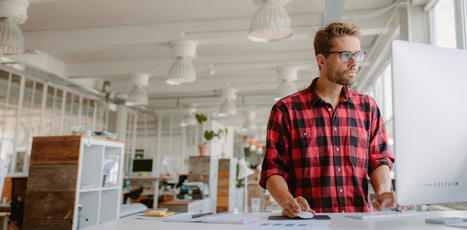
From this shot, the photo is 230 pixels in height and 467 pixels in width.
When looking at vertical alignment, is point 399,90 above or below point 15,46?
below

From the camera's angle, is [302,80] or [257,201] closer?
[257,201]

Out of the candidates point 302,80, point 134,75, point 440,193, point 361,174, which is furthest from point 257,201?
point 440,193

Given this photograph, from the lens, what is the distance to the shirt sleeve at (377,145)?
178cm

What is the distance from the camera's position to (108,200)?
4844 millimetres

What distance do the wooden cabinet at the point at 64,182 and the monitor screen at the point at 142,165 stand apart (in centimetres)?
460

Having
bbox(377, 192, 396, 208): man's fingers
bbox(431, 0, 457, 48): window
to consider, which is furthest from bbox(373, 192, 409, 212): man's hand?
bbox(431, 0, 457, 48): window

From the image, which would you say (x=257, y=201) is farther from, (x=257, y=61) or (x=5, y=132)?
(x=5, y=132)

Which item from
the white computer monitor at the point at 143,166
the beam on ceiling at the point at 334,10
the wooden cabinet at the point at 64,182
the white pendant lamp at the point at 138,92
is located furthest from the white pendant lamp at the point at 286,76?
the wooden cabinet at the point at 64,182

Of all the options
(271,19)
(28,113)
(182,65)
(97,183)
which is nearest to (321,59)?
(271,19)

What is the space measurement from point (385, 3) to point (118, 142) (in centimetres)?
438

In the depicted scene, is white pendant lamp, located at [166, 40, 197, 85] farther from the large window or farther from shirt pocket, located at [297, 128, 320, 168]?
shirt pocket, located at [297, 128, 320, 168]

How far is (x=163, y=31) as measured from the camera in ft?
21.2

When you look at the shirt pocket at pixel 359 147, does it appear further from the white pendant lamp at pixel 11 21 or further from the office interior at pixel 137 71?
the white pendant lamp at pixel 11 21

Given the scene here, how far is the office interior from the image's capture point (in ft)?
14.4
